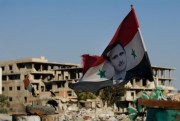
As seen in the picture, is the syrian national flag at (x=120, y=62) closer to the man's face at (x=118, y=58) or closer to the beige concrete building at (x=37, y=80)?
the man's face at (x=118, y=58)

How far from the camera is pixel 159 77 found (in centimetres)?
8238

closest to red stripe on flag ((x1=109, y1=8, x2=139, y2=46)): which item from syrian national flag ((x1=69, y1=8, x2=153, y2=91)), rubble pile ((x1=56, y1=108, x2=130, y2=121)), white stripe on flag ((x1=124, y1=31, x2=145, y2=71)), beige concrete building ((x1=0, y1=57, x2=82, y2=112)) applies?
syrian national flag ((x1=69, y1=8, x2=153, y2=91))

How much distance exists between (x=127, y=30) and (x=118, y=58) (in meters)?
1.18

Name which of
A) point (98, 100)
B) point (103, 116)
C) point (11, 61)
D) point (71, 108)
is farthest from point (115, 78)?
point (11, 61)

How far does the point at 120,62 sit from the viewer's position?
17.0 metres

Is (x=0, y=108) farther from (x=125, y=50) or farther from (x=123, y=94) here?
(x=125, y=50)

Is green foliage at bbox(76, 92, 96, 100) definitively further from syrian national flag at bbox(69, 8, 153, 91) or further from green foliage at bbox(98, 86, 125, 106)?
syrian national flag at bbox(69, 8, 153, 91)

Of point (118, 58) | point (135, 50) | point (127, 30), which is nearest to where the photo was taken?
point (135, 50)

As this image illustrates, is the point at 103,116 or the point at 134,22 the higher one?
the point at 134,22

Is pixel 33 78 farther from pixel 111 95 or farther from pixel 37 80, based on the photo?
pixel 111 95

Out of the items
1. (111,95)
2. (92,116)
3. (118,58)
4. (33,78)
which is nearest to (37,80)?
(33,78)

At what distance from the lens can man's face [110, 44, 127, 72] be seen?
663 inches

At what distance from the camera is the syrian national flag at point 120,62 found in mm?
15829

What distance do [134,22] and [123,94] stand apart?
5487cm
